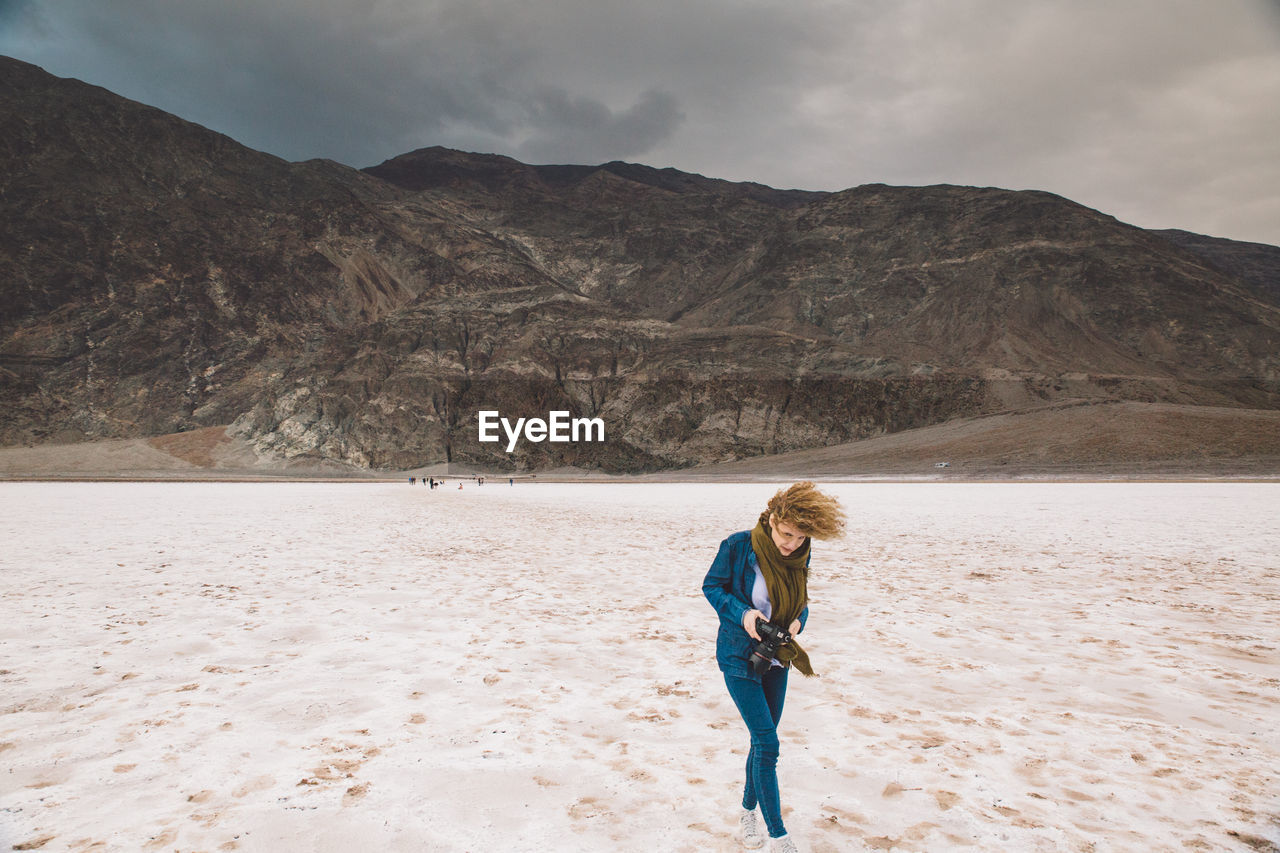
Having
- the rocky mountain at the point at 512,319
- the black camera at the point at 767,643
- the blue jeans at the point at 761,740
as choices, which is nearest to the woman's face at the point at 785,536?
the black camera at the point at 767,643

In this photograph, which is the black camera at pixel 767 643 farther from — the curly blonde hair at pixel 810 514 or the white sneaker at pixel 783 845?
the white sneaker at pixel 783 845

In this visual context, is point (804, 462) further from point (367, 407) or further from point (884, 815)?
point (884, 815)

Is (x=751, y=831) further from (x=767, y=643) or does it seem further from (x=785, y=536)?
(x=785, y=536)

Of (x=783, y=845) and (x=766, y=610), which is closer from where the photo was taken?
(x=783, y=845)

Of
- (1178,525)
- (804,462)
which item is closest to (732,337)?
(804,462)

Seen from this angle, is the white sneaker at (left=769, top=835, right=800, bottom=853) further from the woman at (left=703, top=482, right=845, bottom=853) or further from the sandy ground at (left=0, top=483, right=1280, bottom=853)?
the sandy ground at (left=0, top=483, right=1280, bottom=853)

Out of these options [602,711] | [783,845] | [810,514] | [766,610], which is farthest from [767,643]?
[602,711]
